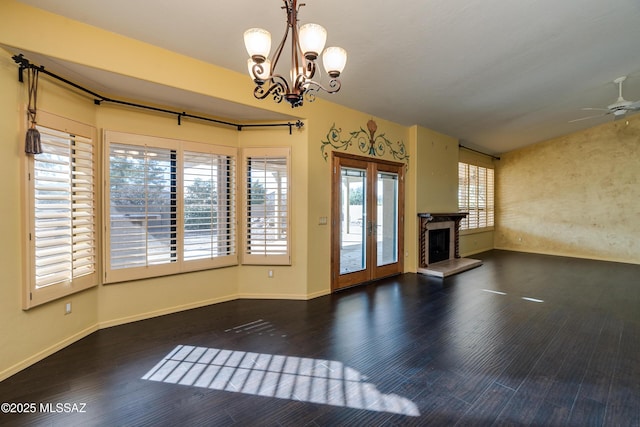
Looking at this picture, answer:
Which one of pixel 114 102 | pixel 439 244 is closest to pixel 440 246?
pixel 439 244

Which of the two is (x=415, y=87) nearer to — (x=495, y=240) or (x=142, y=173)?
(x=142, y=173)

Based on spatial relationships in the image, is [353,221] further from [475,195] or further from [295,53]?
[475,195]

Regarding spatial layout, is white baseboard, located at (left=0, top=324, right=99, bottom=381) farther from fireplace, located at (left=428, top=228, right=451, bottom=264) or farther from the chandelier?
fireplace, located at (left=428, top=228, right=451, bottom=264)

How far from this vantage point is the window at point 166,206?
3.40 metres

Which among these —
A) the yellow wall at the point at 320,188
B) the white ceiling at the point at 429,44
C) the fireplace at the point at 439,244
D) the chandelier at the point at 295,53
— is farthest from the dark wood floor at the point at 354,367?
the white ceiling at the point at 429,44

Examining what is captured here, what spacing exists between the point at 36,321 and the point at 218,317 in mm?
1719

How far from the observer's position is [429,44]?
331 centimetres

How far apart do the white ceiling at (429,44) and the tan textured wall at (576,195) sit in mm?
2610

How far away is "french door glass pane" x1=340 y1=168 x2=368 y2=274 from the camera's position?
499cm

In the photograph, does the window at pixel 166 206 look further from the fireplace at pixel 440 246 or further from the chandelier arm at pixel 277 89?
the fireplace at pixel 440 246

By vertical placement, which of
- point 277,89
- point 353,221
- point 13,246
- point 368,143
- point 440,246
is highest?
point 368,143

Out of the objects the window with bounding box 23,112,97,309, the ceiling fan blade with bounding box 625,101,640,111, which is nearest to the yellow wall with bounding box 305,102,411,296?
the window with bounding box 23,112,97,309

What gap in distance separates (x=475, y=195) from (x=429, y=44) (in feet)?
22.0

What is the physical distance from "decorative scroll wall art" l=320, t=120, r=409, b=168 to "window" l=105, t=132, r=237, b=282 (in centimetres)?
157
